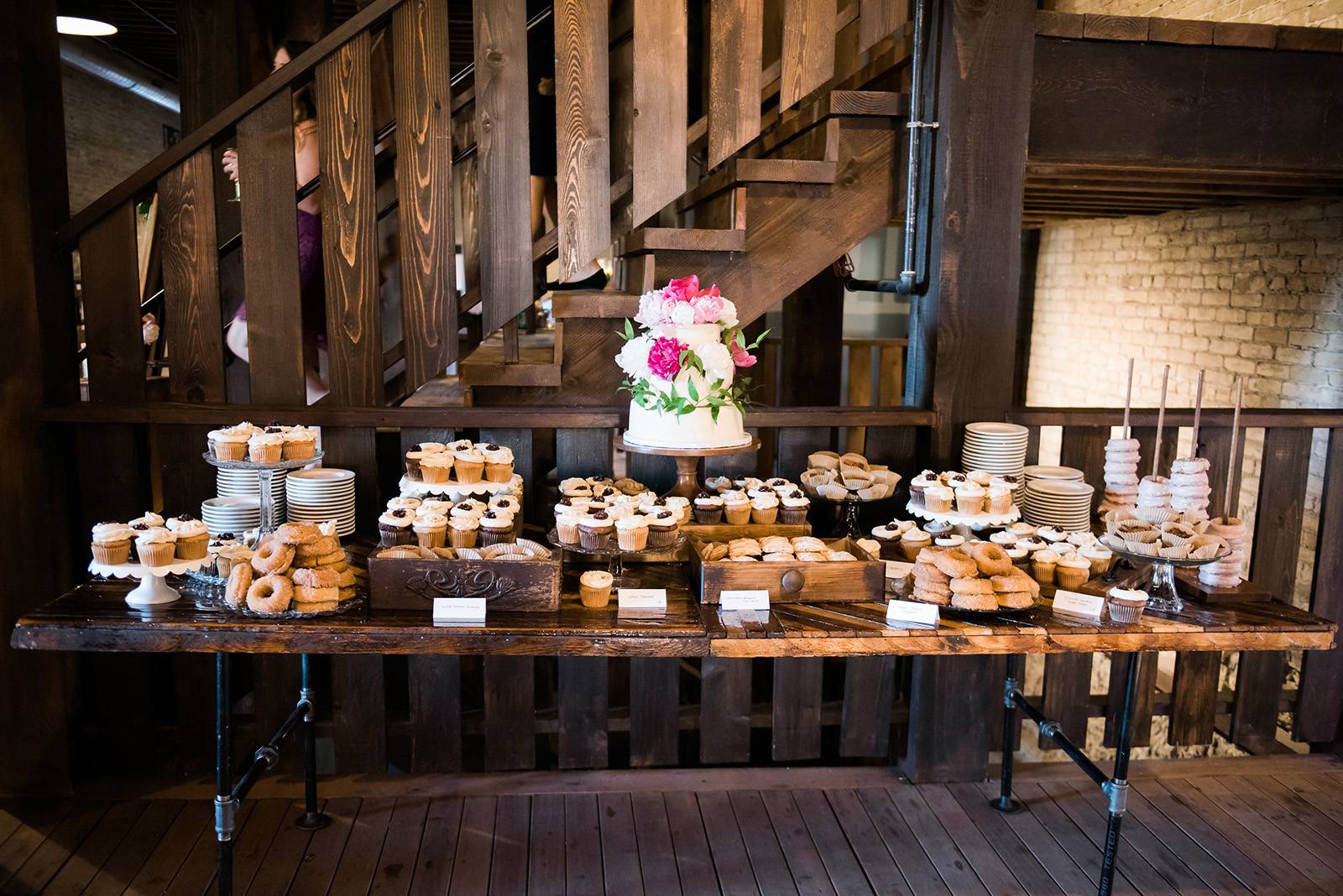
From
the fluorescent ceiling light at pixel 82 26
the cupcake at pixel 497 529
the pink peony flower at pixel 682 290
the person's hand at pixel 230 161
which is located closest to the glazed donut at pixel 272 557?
the cupcake at pixel 497 529

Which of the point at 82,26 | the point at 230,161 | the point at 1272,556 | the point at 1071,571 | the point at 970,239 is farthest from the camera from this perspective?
the point at 82,26

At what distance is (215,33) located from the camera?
4934mm

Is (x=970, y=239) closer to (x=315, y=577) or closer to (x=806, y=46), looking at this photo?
(x=806, y=46)

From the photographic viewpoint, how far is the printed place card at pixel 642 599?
2.43m

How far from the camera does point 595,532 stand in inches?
103

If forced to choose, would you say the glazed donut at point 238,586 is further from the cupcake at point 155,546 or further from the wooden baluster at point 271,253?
the wooden baluster at point 271,253

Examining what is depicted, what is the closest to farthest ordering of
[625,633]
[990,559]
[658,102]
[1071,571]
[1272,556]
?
[625,633] < [990,559] < [1071,571] < [658,102] < [1272,556]

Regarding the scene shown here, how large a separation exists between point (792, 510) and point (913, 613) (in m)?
0.61

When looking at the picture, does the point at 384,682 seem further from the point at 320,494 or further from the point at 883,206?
the point at 883,206

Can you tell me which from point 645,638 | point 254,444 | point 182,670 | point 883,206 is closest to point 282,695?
point 182,670

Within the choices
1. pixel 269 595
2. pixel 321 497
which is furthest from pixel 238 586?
pixel 321 497

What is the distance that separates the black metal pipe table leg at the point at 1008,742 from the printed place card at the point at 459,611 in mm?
1855

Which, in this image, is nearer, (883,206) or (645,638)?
(645,638)

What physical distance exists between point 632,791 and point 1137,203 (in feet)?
15.1
